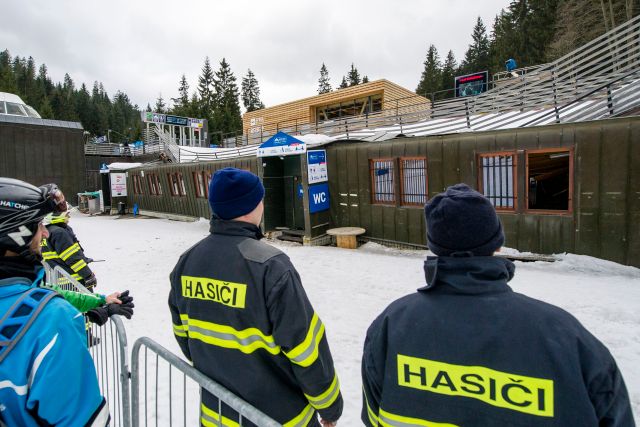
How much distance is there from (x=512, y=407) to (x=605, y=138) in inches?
319

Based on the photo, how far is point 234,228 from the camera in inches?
81.1

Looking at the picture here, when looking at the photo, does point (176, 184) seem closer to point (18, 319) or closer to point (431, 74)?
point (18, 319)

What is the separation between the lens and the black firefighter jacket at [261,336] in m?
1.87

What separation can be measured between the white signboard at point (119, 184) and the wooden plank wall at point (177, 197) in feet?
1.15

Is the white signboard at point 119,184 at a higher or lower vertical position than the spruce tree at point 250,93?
lower

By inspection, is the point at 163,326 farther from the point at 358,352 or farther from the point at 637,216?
the point at 637,216

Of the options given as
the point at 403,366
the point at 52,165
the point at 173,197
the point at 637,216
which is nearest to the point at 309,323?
the point at 403,366

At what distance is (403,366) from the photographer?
1.34 metres

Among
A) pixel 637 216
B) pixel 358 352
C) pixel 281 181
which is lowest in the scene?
pixel 358 352

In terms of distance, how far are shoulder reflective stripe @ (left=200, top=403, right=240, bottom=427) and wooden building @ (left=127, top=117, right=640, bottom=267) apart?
817cm

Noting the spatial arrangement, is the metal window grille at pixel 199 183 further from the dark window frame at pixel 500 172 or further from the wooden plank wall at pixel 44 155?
the wooden plank wall at pixel 44 155

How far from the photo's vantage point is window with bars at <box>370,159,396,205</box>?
1067 cm

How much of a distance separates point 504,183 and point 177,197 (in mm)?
15863

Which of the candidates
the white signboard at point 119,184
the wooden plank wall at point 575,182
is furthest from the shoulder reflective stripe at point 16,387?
the white signboard at point 119,184
